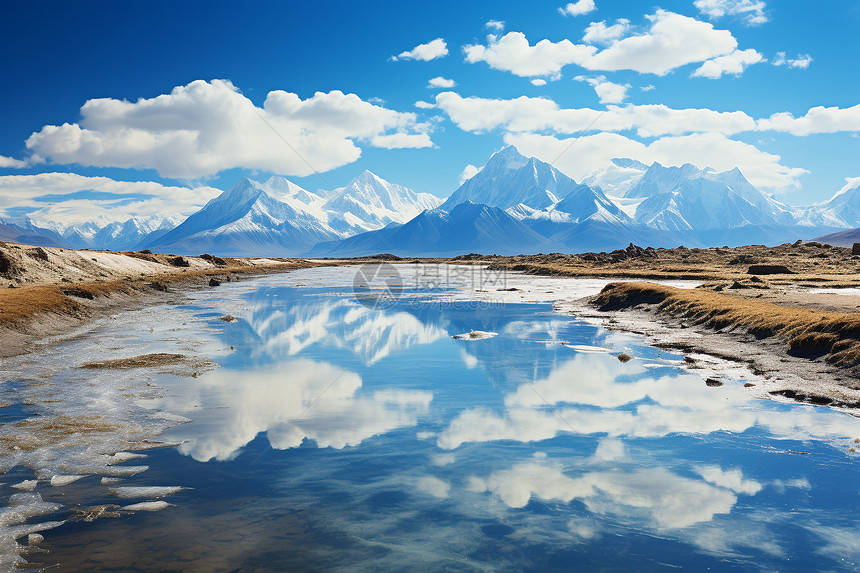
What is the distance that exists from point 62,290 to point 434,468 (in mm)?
41732

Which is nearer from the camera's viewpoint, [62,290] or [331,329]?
[331,329]

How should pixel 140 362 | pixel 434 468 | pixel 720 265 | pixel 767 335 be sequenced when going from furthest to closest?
1. pixel 720 265
2. pixel 767 335
3. pixel 140 362
4. pixel 434 468

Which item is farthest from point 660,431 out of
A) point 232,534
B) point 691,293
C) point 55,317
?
point 55,317

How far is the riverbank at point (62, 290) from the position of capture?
29.9m

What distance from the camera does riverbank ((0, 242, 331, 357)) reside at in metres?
29.9

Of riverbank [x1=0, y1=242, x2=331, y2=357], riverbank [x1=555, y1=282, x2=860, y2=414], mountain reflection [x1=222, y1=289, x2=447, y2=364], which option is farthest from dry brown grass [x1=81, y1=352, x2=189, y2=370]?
riverbank [x1=555, y1=282, x2=860, y2=414]

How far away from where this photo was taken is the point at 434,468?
12.8 metres

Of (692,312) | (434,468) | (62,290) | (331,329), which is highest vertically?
(62,290)

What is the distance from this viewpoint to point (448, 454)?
1379cm

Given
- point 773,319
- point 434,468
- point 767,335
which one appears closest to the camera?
point 434,468

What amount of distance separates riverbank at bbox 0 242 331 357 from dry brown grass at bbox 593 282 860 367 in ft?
113

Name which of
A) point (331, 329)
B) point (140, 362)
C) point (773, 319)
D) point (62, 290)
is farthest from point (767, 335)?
point (62, 290)

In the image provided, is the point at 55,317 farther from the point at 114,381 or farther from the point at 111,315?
the point at 114,381

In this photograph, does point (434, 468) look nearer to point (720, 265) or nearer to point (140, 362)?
point (140, 362)
